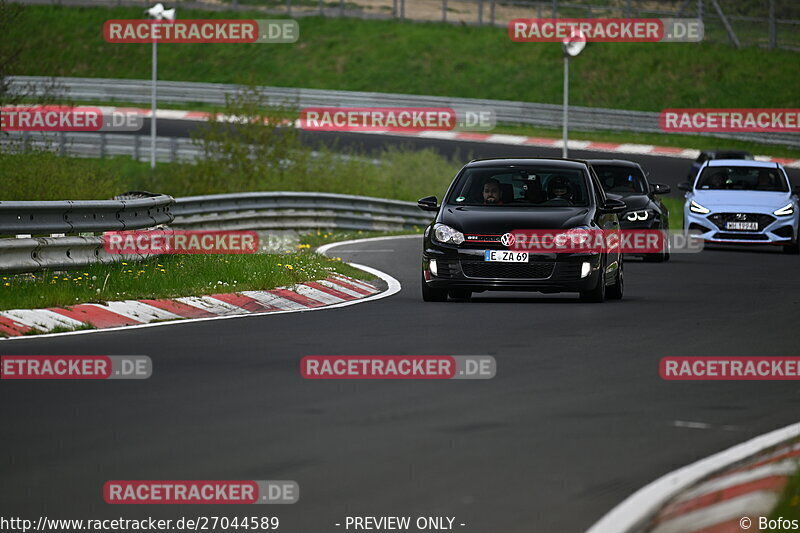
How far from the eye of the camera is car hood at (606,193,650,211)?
1033 inches

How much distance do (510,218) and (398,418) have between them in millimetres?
8049

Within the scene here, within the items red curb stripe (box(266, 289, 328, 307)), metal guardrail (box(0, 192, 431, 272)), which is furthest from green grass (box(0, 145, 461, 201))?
red curb stripe (box(266, 289, 328, 307))

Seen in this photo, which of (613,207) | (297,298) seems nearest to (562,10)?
(613,207)

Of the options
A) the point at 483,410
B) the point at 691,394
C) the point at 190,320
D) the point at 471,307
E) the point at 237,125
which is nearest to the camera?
the point at 483,410

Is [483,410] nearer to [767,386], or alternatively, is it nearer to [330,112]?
[767,386]

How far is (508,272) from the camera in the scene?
16.6 metres

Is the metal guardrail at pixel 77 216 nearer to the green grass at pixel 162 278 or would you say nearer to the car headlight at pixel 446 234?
the green grass at pixel 162 278

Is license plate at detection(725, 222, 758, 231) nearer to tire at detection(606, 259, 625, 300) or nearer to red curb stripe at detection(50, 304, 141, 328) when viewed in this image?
tire at detection(606, 259, 625, 300)

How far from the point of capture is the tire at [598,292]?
17125mm

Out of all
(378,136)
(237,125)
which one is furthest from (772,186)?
(378,136)

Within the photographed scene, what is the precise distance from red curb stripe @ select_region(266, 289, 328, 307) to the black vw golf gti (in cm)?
118

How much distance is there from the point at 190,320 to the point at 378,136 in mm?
43640

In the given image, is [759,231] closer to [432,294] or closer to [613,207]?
[613,207]

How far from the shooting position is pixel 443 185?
4338cm
